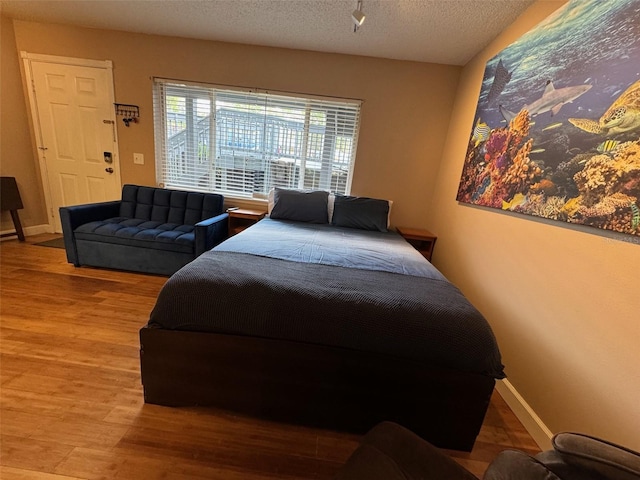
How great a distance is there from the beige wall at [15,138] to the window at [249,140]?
155 centimetres

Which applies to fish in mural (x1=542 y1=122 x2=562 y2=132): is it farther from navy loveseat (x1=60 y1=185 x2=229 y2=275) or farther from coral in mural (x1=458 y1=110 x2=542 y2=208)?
navy loveseat (x1=60 y1=185 x2=229 y2=275)

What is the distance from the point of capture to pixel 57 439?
43.9 inches

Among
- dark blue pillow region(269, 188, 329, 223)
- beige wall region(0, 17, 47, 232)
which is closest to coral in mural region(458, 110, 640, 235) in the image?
dark blue pillow region(269, 188, 329, 223)

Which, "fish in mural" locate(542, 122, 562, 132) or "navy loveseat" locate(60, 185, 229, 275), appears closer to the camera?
"fish in mural" locate(542, 122, 562, 132)

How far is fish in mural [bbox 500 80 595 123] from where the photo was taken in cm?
135

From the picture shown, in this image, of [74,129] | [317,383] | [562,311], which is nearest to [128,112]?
[74,129]

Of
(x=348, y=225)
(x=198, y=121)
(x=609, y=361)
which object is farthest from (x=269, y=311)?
(x=198, y=121)

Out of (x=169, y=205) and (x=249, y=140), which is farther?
(x=249, y=140)

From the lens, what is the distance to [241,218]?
312 cm

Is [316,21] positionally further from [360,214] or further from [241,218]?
[241,218]

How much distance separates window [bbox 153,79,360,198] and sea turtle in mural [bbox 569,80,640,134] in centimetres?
222

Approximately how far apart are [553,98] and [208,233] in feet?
8.81

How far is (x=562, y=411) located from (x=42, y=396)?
249 centimetres

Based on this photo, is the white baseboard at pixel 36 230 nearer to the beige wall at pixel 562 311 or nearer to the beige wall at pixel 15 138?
the beige wall at pixel 15 138
